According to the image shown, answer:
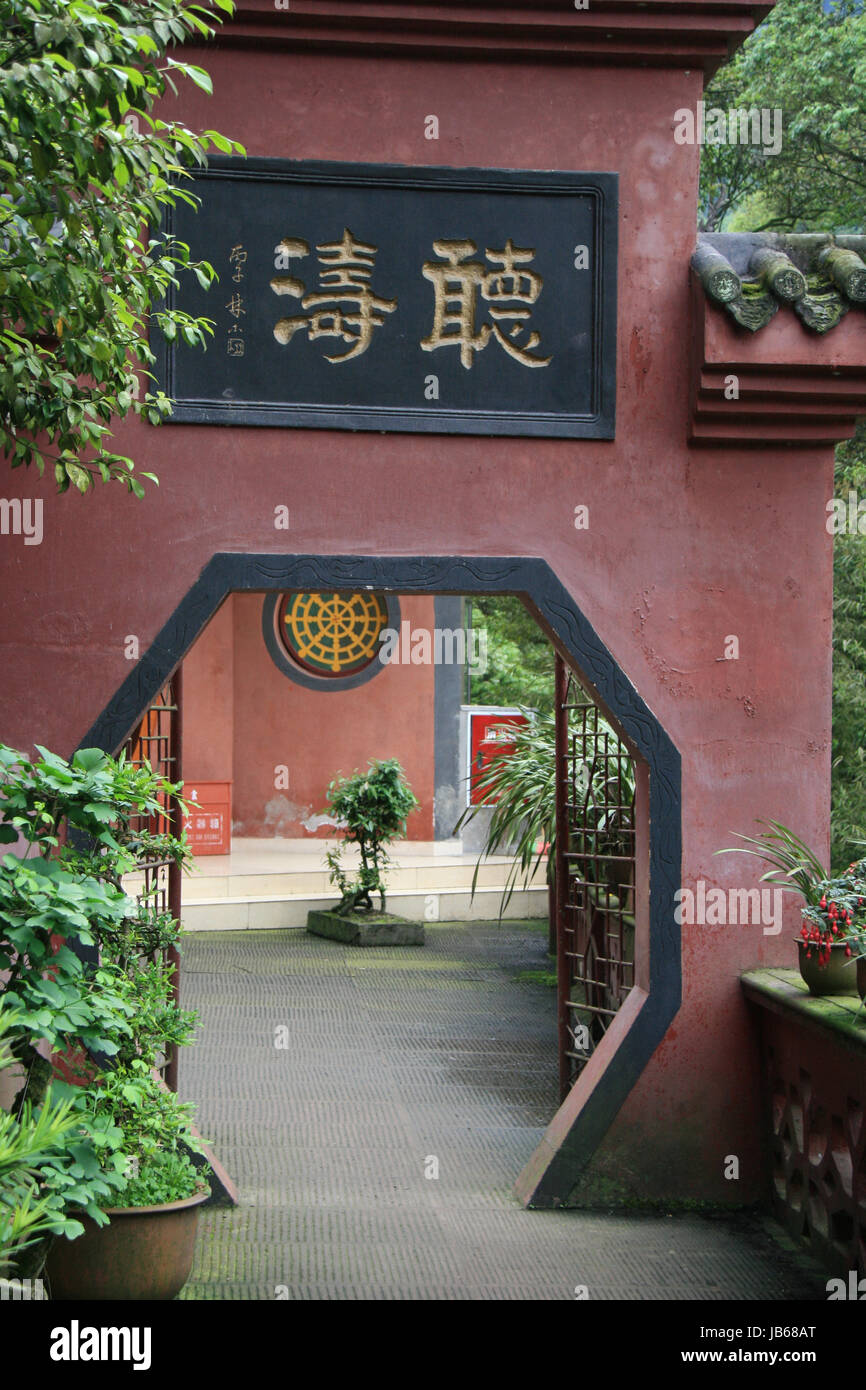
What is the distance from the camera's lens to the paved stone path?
4512mm

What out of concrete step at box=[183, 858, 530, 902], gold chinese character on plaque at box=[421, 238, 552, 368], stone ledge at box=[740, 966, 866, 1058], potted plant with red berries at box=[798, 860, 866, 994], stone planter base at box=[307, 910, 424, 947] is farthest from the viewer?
concrete step at box=[183, 858, 530, 902]

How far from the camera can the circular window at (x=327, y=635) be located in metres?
13.6

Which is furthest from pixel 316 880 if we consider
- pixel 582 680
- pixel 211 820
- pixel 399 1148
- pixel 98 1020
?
pixel 98 1020

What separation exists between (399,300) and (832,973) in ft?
9.09

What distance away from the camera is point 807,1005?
14.9 feet

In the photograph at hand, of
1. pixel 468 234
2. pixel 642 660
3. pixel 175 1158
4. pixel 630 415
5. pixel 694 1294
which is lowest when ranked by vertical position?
pixel 694 1294

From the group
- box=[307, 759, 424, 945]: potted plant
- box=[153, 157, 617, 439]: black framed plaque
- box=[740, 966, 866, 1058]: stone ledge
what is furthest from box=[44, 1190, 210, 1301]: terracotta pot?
box=[307, 759, 424, 945]: potted plant

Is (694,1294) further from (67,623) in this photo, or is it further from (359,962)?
(359,962)

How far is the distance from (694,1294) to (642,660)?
7.05ft

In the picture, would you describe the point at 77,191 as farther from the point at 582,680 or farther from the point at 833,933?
the point at 833,933

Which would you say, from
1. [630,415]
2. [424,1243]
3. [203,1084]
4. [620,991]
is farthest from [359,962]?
[630,415]

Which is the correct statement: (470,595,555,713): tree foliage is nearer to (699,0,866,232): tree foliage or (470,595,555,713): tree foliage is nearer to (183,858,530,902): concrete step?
(183,858,530,902): concrete step

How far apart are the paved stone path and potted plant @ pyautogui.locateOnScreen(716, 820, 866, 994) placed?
0.97 m

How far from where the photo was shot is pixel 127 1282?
3.89 meters
